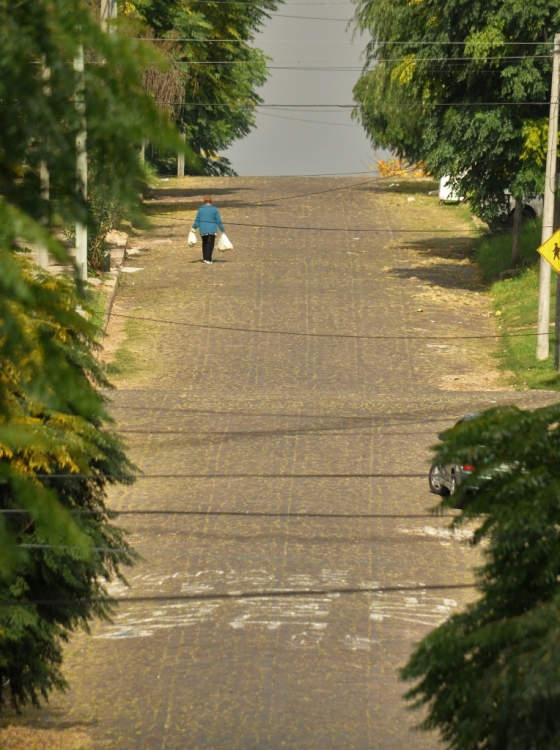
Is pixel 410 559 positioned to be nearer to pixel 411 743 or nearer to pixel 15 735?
pixel 411 743

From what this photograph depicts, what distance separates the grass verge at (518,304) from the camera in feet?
63.0

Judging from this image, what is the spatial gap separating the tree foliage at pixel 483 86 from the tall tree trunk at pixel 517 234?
0.42 m

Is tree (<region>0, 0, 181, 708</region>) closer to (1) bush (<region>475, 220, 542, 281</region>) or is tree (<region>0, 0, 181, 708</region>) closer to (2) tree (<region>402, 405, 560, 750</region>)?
(2) tree (<region>402, 405, 560, 750</region>)

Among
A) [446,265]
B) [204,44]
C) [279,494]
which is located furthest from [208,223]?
[279,494]

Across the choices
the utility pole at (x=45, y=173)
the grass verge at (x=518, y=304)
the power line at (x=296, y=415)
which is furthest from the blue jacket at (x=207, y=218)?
the utility pole at (x=45, y=173)

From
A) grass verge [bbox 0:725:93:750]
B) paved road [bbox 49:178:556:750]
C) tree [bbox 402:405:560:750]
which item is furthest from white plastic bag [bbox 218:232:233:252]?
tree [bbox 402:405:560:750]

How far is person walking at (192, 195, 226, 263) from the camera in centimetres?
2502

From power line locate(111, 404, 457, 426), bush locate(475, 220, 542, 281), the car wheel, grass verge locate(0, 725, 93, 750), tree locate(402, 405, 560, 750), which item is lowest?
bush locate(475, 220, 542, 281)

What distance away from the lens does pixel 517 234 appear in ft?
84.3

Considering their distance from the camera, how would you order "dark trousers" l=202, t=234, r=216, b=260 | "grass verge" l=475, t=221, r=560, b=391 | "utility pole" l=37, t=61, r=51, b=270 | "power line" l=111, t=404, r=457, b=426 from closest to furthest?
"utility pole" l=37, t=61, r=51, b=270, "power line" l=111, t=404, r=457, b=426, "grass verge" l=475, t=221, r=560, b=391, "dark trousers" l=202, t=234, r=216, b=260

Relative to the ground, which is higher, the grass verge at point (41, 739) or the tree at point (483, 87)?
the tree at point (483, 87)

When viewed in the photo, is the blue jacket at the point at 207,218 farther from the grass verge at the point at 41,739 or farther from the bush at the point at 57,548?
the grass verge at the point at 41,739

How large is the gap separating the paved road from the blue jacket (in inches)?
46.1

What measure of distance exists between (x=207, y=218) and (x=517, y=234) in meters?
6.74
